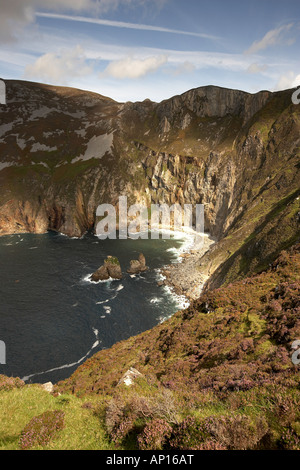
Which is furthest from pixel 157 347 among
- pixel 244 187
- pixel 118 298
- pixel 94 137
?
pixel 94 137

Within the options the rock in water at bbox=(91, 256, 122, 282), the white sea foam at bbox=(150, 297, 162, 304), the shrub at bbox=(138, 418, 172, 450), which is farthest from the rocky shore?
the shrub at bbox=(138, 418, 172, 450)

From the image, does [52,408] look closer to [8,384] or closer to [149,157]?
[8,384]

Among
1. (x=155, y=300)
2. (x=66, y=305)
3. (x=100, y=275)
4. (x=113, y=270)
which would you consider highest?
(x=113, y=270)

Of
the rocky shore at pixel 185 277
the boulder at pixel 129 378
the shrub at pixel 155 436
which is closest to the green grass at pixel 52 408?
the shrub at pixel 155 436

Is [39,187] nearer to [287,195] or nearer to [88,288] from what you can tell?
[88,288]

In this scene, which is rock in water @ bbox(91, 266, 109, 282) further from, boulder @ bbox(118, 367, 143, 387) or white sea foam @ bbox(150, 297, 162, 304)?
boulder @ bbox(118, 367, 143, 387)

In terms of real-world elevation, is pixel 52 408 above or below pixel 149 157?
below

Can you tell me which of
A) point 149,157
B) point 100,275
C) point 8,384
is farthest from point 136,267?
point 149,157
